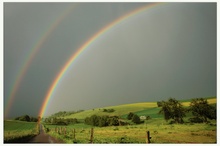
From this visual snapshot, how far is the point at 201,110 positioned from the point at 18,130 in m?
13.1

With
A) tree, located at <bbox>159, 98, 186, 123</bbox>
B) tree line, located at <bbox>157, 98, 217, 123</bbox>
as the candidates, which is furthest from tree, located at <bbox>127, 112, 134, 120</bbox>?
tree, located at <bbox>159, 98, 186, 123</bbox>

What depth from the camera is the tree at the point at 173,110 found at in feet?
64.5

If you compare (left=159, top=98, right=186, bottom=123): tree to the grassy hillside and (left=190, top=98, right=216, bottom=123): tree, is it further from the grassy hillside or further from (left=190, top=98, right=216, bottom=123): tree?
(left=190, top=98, right=216, bottom=123): tree

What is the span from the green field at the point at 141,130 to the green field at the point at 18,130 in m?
1.13

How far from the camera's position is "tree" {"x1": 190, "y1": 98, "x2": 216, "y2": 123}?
61.3ft

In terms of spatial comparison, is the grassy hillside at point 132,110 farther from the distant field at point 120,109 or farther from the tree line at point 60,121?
the tree line at point 60,121

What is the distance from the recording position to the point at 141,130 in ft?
62.9

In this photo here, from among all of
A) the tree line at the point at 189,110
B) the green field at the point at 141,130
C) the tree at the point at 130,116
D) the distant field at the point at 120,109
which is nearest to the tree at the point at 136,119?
the tree at the point at 130,116

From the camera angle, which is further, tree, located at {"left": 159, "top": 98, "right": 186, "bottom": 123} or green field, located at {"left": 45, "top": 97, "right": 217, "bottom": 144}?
tree, located at {"left": 159, "top": 98, "right": 186, "bottom": 123}

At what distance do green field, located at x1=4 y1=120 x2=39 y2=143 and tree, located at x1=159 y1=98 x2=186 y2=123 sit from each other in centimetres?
972

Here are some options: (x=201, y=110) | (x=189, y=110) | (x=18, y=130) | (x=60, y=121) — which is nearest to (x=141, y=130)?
(x=189, y=110)

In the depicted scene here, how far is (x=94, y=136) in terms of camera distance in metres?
17.9

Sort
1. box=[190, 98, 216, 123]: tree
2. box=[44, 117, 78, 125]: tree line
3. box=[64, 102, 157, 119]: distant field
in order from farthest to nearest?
1. box=[64, 102, 157, 119]: distant field
2. box=[44, 117, 78, 125]: tree line
3. box=[190, 98, 216, 123]: tree

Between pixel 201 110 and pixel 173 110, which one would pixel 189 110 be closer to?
pixel 201 110
